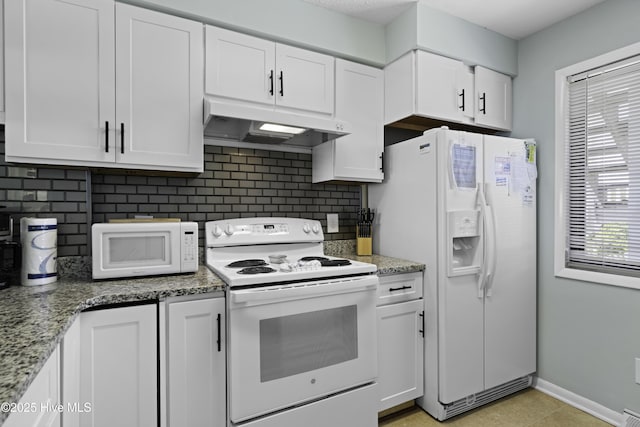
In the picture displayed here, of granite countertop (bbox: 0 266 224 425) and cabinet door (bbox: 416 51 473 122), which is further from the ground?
cabinet door (bbox: 416 51 473 122)

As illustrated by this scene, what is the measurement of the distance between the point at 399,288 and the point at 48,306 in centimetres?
174

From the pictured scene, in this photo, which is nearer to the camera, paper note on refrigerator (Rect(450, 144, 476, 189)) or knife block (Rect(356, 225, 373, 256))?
paper note on refrigerator (Rect(450, 144, 476, 189))

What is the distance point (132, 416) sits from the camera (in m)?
1.47

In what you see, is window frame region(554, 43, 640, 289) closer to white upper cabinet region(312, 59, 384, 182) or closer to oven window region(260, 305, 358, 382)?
white upper cabinet region(312, 59, 384, 182)

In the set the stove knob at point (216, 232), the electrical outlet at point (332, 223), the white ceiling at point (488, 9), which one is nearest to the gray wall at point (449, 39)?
the white ceiling at point (488, 9)

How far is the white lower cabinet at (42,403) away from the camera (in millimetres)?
743

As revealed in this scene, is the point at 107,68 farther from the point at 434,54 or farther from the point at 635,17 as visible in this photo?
the point at 635,17

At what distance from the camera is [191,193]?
220 centimetres

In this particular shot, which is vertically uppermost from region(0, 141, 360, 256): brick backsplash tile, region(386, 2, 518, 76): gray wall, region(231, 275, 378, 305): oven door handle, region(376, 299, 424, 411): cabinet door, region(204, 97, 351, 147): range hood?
region(386, 2, 518, 76): gray wall

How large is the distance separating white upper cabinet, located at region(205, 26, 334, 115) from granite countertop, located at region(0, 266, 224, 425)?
1.07 m

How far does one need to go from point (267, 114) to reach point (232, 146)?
1.83ft

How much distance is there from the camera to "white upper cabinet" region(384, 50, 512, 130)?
92.3 inches

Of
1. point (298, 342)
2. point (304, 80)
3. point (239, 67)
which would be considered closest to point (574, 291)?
point (298, 342)

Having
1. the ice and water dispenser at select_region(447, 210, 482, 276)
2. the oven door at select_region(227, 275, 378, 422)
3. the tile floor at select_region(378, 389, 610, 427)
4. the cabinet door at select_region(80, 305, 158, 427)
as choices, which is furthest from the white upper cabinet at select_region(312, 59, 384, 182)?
the tile floor at select_region(378, 389, 610, 427)
